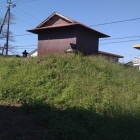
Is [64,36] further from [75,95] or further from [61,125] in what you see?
[61,125]

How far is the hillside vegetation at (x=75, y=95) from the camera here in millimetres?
7438

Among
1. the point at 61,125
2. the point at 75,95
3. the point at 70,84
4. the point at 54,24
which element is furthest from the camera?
the point at 54,24

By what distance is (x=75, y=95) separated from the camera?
10500 millimetres

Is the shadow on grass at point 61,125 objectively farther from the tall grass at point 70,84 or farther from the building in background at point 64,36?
the building in background at point 64,36

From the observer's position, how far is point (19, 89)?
10.5 m

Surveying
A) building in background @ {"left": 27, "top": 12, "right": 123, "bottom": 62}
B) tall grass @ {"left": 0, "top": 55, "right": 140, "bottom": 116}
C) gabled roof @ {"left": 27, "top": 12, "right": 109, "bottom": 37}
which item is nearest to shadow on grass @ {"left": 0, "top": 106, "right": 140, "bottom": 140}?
tall grass @ {"left": 0, "top": 55, "right": 140, "bottom": 116}

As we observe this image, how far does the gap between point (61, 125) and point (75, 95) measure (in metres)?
3.44

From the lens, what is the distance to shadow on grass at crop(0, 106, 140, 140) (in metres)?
6.73

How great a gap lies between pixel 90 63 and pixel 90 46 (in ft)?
23.5

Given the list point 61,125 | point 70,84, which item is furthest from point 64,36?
point 61,125

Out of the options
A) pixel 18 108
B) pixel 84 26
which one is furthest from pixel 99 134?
pixel 84 26

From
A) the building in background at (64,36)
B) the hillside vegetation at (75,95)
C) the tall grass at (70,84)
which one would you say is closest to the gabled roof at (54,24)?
the building in background at (64,36)

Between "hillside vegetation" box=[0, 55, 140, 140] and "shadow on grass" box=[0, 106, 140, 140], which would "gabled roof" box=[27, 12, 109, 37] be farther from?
"shadow on grass" box=[0, 106, 140, 140]

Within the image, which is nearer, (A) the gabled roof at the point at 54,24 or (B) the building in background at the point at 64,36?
(B) the building in background at the point at 64,36
